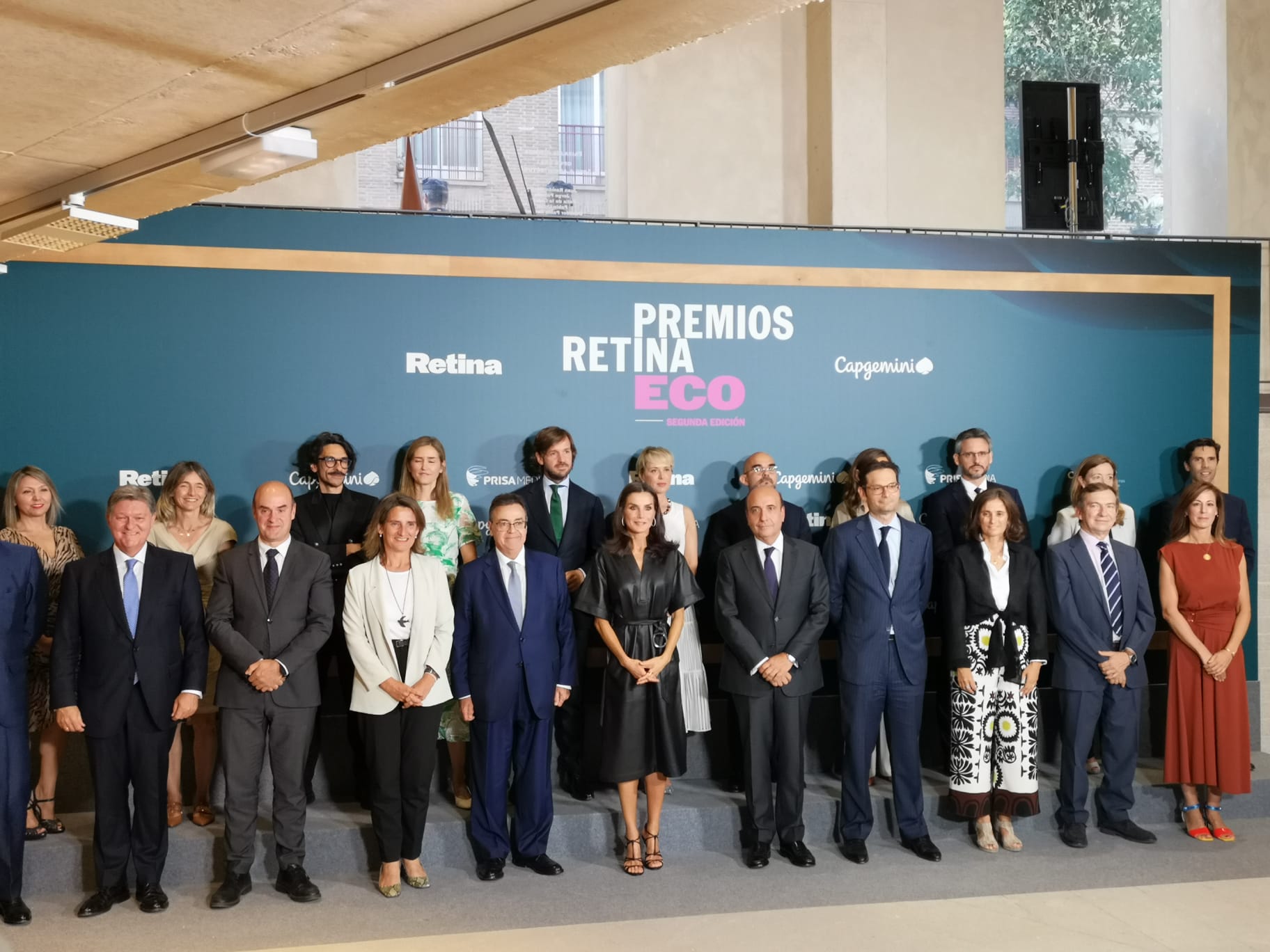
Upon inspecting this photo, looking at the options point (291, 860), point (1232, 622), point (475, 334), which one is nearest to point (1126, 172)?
point (1232, 622)

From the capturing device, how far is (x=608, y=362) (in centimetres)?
595

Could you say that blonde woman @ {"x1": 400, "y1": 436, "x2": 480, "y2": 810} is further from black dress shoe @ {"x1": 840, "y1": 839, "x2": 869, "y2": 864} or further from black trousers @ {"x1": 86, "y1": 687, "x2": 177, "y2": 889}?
black dress shoe @ {"x1": 840, "y1": 839, "x2": 869, "y2": 864}

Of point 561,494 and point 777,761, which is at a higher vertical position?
point 561,494

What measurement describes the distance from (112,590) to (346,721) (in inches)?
51.4

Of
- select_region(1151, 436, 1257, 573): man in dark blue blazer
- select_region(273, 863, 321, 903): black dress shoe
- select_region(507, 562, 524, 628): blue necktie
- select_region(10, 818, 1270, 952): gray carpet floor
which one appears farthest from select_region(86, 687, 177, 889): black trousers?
select_region(1151, 436, 1257, 573): man in dark blue blazer

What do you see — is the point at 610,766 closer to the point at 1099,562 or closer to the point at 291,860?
the point at 291,860

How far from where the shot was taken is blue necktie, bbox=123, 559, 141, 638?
14.4 ft

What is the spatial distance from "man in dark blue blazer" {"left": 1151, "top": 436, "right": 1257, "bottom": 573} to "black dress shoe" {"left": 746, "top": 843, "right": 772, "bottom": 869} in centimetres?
264

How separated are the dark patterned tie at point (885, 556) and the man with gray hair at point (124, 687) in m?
2.72

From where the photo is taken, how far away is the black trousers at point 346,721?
5004 mm

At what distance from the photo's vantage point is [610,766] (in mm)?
4758

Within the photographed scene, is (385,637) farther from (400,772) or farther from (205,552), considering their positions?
(205,552)

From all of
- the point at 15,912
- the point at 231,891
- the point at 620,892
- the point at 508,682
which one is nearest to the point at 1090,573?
the point at 620,892

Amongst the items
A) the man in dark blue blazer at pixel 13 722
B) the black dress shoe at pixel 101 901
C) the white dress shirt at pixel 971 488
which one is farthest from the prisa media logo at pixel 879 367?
the black dress shoe at pixel 101 901
